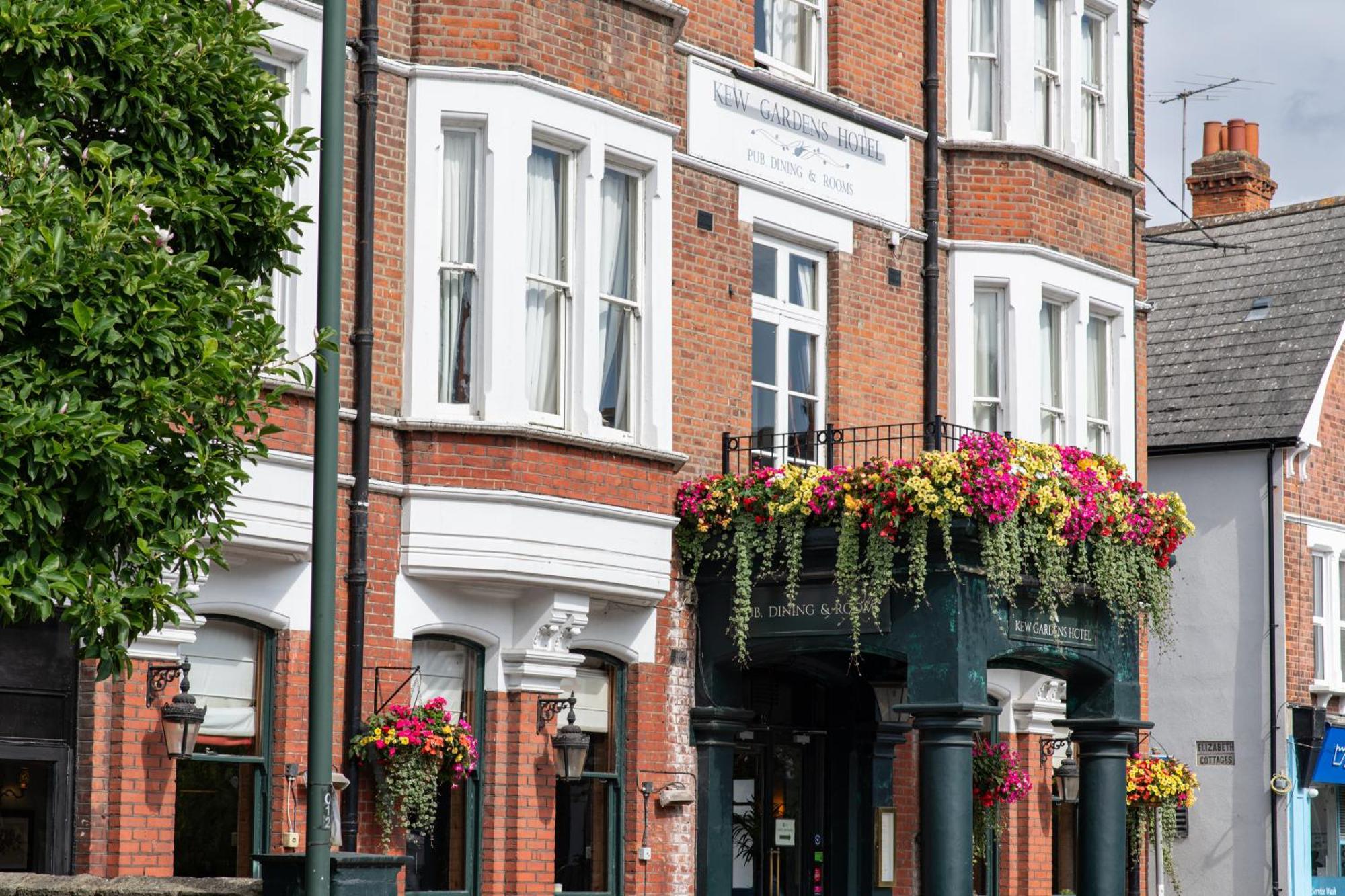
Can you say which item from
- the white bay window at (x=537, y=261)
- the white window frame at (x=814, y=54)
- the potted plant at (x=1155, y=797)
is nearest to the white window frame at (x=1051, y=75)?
the white window frame at (x=814, y=54)

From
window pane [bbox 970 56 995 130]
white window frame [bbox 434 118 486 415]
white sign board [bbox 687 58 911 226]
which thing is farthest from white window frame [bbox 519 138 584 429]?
window pane [bbox 970 56 995 130]

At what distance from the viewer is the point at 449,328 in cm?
1597

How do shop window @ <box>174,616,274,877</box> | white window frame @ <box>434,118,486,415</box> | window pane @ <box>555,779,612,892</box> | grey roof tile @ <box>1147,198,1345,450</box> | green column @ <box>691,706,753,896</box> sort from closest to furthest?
1. shop window @ <box>174,616,274,877</box>
2. white window frame @ <box>434,118,486,415</box>
3. window pane @ <box>555,779,612,892</box>
4. green column @ <box>691,706,753,896</box>
5. grey roof tile @ <box>1147,198,1345,450</box>

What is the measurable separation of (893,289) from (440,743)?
23.0ft

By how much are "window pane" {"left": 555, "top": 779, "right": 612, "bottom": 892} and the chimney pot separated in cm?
1975

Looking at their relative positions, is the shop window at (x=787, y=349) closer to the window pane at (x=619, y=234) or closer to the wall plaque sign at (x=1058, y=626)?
the window pane at (x=619, y=234)

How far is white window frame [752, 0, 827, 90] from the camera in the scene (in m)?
19.2

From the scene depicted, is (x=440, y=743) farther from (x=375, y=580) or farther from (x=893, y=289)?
(x=893, y=289)

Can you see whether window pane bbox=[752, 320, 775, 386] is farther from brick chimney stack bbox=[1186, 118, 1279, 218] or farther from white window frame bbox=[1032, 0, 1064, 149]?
brick chimney stack bbox=[1186, 118, 1279, 218]

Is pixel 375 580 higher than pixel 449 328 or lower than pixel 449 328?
lower

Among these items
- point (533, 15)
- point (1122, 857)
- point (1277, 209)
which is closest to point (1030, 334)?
point (1122, 857)

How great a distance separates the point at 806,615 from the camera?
17.3 m

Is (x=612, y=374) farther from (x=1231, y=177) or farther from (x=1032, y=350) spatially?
(x=1231, y=177)

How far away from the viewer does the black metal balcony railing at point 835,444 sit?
59.3 ft
